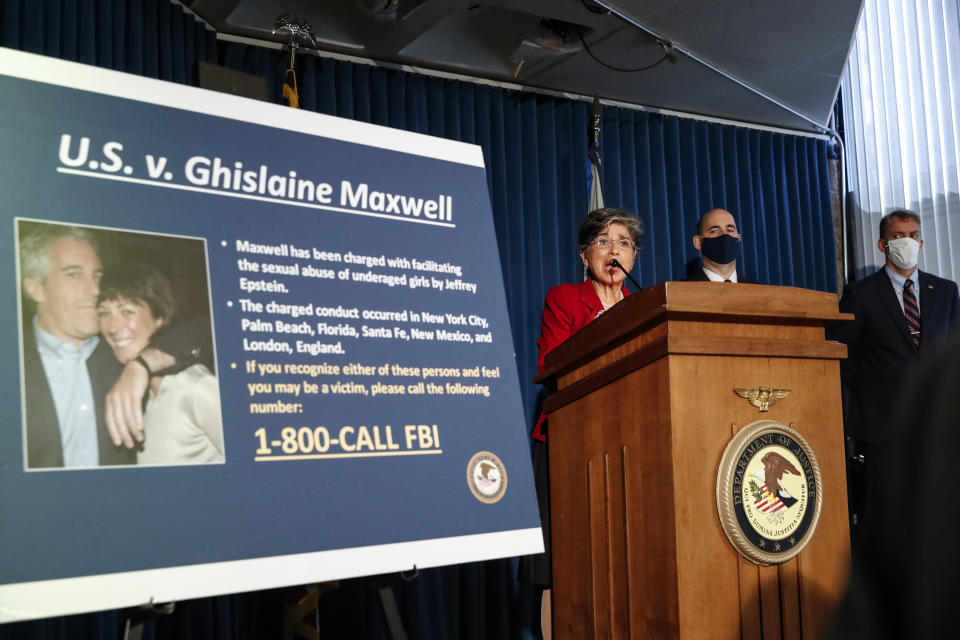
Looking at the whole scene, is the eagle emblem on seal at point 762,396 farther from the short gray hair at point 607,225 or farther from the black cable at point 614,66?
the black cable at point 614,66

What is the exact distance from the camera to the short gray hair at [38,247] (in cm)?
145

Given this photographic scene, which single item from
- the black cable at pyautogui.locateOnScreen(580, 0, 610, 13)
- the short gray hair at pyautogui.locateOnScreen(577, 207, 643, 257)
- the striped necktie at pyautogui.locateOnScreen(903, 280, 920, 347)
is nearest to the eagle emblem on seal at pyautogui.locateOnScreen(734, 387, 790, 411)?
the short gray hair at pyautogui.locateOnScreen(577, 207, 643, 257)

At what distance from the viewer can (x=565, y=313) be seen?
2947 mm

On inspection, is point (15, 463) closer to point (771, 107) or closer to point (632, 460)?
point (632, 460)

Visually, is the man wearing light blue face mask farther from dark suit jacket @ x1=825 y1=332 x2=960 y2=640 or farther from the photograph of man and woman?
dark suit jacket @ x1=825 y1=332 x2=960 y2=640

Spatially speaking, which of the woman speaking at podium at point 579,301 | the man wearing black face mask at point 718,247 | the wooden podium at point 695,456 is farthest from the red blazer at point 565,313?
the man wearing black face mask at point 718,247

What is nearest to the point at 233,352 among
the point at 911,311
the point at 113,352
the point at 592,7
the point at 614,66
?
the point at 113,352

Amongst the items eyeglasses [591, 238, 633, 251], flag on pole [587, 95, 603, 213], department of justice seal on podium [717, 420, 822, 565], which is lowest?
department of justice seal on podium [717, 420, 822, 565]

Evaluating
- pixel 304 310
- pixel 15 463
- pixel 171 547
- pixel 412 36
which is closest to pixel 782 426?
pixel 304 310

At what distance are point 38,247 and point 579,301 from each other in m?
1.87

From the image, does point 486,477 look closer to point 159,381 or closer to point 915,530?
point 159,381

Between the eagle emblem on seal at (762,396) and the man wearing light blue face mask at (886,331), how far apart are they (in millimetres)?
2683

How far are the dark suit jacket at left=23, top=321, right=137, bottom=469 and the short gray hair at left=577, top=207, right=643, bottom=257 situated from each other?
211 cm

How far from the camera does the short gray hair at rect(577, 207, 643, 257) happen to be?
3248 millimetres
